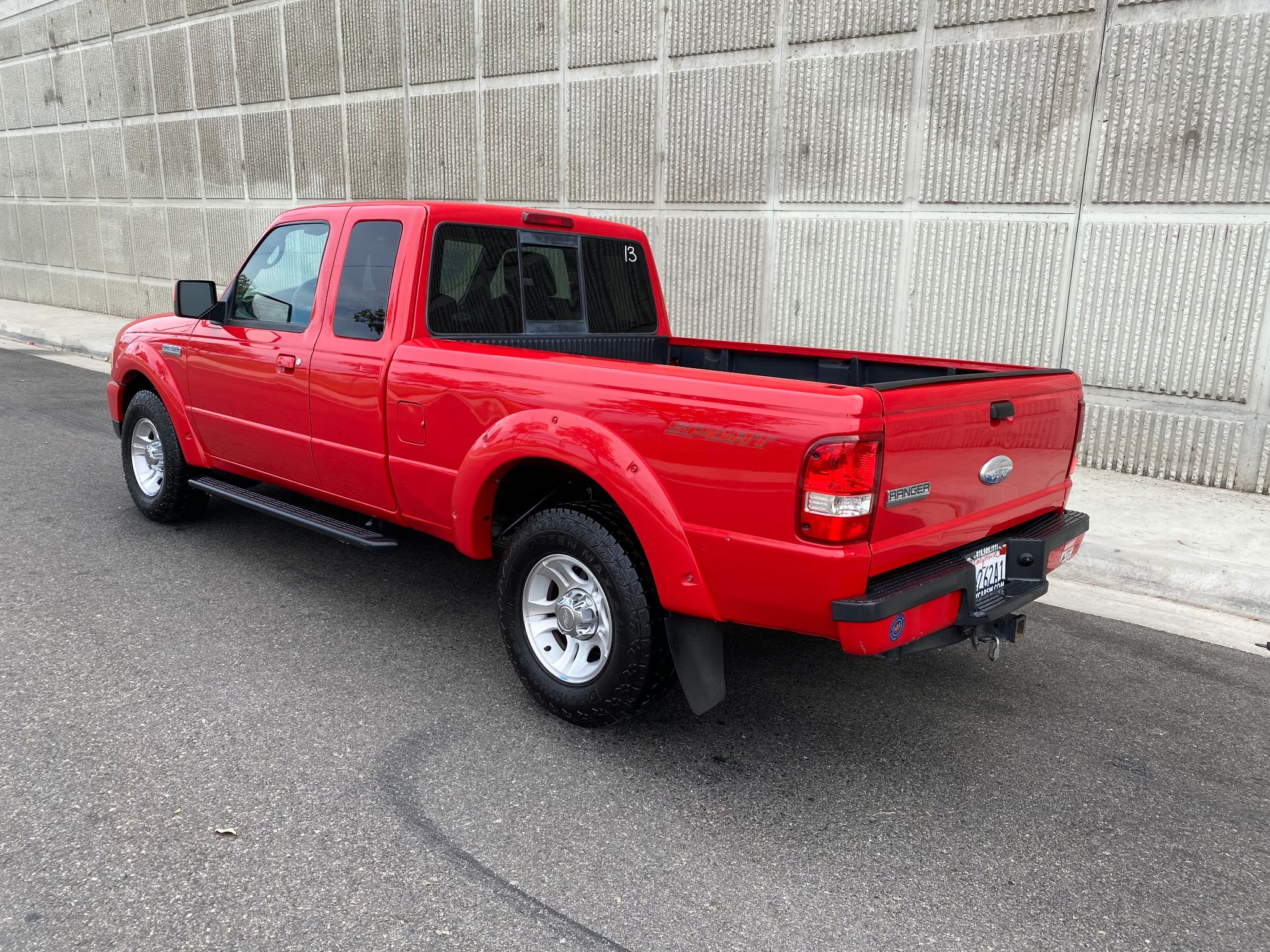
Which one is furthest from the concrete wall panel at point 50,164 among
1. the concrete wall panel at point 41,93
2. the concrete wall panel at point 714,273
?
the concrete wall panel at point 714,273

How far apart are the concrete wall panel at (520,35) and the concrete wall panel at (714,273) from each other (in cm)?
253

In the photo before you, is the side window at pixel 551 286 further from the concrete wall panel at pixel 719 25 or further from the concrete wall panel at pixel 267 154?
the concrete wall panel at pixel 267 154

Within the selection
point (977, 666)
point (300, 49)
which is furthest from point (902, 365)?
point (300, 49)

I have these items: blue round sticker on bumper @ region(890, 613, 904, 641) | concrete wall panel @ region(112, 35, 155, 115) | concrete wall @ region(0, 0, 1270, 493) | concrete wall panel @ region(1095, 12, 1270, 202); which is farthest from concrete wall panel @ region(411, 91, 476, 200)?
blue round sticker on bumper @ region(890, 613, 904, 641)

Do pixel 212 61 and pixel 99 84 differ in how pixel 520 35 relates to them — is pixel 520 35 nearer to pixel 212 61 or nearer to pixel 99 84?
pixel 212 61

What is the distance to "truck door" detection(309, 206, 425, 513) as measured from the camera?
156 inches

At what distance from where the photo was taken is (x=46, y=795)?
9.40 feet

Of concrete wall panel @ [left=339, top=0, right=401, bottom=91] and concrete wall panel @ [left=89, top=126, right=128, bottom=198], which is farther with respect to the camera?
concrete wall panel @ [left=89, top=126, right=128, bottom=198]

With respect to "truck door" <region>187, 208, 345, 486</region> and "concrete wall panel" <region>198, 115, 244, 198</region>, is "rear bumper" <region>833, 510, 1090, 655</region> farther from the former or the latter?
"concrete wall panel" <region>198, 115, 244, 198</region>

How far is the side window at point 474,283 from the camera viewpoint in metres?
4.01

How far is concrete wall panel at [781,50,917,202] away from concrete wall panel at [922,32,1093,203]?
0.28 m

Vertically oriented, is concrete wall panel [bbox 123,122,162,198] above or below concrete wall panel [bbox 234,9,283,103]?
below

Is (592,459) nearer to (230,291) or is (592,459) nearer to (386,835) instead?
(386,835)

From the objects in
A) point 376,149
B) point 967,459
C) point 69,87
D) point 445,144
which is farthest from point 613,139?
point 69,87
